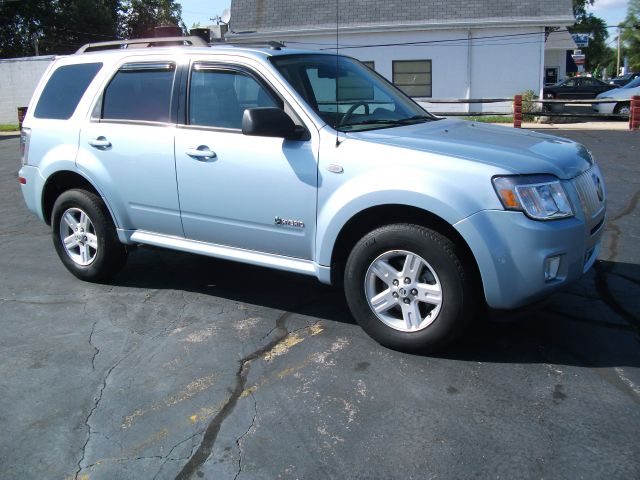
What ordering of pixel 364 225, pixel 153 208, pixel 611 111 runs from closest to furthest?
pixel 364 225, pixel 153 208, pixel 611 111

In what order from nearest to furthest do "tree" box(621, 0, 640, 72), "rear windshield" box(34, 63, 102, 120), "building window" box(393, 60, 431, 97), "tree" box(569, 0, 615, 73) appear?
"rear windshield" box(34, 63, 102, 120)
"building window" box(393, 60, 431, 97)
"tree" box(621, 0, 640, 72)
"tree" box(569, 0, 615, 73)

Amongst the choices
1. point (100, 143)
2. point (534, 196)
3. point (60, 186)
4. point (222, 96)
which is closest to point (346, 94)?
point (222, 96)

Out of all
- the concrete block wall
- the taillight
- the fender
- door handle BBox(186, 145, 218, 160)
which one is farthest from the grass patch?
door handle BBox(186, 145, 218, 160)

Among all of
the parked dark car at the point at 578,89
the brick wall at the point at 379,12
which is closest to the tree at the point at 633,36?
the parked dark car at the point at 578,89

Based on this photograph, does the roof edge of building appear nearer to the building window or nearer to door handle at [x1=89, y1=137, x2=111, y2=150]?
the building window

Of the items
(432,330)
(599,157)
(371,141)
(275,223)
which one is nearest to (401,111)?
(371,141)

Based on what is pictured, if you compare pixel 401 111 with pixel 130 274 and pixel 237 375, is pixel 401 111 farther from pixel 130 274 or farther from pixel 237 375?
pixel 130 274

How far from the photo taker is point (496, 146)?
393cm

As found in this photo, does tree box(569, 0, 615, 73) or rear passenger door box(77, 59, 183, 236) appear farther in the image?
tree box(569, 0, 615, 73)

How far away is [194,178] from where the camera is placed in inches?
183

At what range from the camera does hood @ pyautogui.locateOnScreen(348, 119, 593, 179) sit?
3.69m

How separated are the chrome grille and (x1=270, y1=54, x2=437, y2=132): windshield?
1.32 metres

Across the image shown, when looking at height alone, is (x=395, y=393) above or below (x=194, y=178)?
below

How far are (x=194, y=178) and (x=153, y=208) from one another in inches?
21.5
